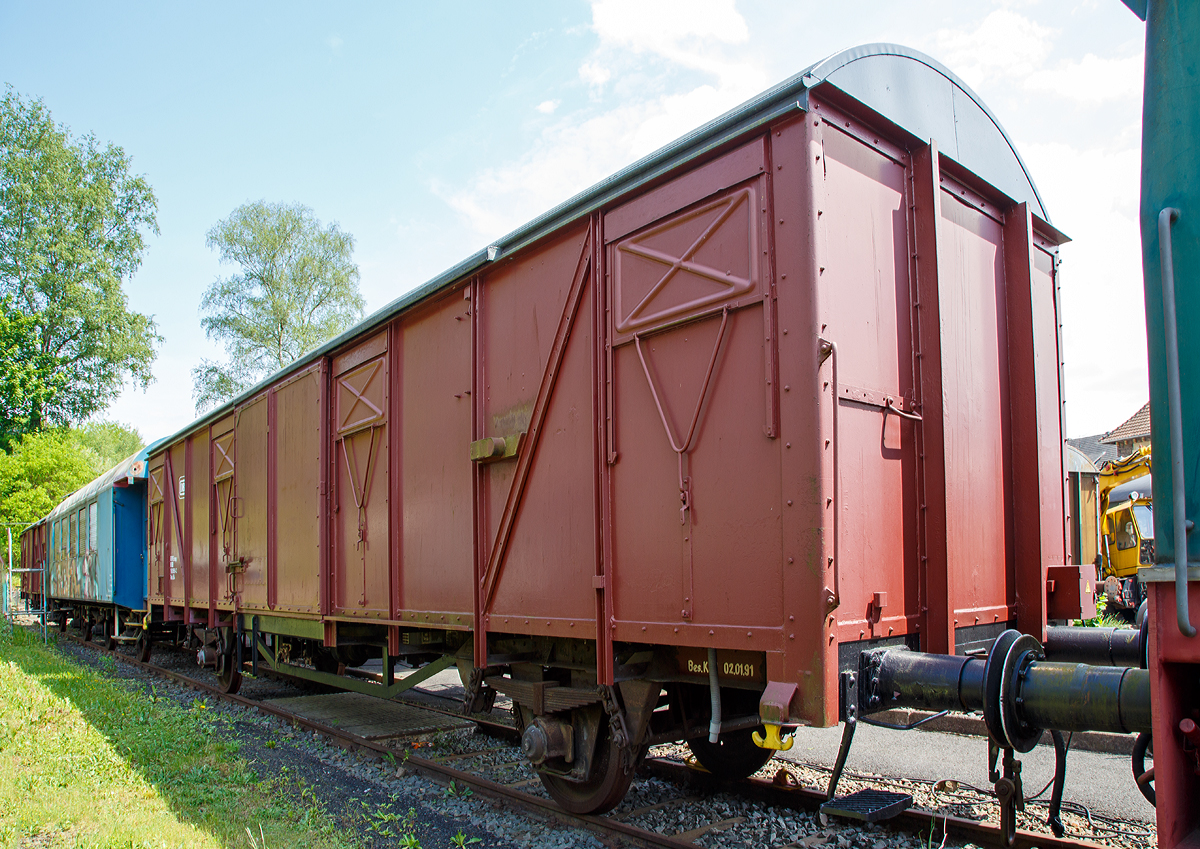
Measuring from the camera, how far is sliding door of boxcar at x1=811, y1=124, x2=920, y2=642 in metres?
3.70

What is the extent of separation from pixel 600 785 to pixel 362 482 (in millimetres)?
3708

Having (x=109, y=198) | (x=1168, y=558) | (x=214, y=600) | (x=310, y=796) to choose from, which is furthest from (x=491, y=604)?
(x=109, y=198)

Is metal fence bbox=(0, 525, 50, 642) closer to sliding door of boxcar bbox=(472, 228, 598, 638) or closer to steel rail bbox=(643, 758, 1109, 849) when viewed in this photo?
sliding door of boxcar bbox=(472, 228, 598, 638)

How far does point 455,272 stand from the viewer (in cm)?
608

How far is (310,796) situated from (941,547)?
4784mm

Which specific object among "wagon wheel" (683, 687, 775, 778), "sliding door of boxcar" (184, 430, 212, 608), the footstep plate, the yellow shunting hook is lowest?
"wagon wheel" (683, 687, 775, 778)

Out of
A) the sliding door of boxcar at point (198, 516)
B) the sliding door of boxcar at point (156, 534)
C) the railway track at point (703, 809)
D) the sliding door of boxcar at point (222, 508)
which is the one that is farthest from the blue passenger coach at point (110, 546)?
the railway track at point (703, 809)

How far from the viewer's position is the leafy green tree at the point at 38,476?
4012 centimetres

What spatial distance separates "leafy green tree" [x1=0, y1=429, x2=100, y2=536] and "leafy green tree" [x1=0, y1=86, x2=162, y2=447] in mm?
10701

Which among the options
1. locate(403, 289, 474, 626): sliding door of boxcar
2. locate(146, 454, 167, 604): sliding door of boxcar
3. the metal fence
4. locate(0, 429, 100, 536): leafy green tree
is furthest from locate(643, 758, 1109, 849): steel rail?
locate(0, 429, 100, 536): leafy green tree

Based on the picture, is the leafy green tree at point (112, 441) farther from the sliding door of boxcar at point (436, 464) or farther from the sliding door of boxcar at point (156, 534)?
the sliding door of boxcar at point (436, 464)

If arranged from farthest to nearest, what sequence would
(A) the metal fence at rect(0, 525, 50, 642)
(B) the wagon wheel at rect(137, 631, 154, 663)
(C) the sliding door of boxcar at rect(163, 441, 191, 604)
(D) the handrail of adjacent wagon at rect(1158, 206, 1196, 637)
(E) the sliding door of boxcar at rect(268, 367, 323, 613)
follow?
(A) the metal fence at rect(0, 525, 50, 642), (B) the wagon wheel at rect(137, 631, 154, 663), (C) the sliding door of boxcar at rect(163, 441, 191, 604), (E) the sliding door of boxcar at rect(268, 367, 323, 613), (D) the handrail of adjacent wagon at rect(1158, 206, 1196, 637)

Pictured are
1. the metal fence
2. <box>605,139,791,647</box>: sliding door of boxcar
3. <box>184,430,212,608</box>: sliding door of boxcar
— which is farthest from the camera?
the metal fence

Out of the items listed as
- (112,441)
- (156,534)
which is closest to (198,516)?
(156,534)
